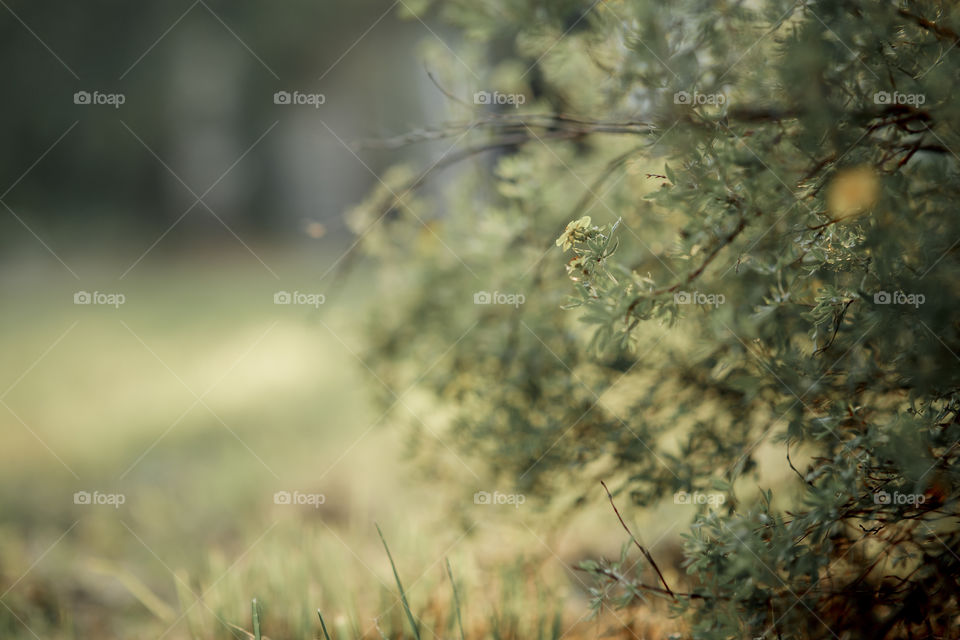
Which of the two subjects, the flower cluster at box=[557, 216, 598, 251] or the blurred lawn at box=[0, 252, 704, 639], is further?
the blurred lawn at box=[0, 252, 704, 639]

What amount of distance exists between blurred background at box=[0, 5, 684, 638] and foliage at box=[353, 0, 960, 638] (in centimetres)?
60

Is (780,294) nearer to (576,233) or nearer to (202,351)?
(576,233)

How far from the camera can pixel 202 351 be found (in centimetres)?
649

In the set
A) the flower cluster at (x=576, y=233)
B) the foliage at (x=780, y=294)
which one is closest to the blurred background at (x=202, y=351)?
the foliage at (x=780, y=294)

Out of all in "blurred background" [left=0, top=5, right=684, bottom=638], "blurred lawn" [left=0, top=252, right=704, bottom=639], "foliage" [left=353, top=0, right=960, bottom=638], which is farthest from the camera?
"blurred background" [left=0, top=5, right=684, bottom=638]

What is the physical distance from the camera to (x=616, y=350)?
2123 mm

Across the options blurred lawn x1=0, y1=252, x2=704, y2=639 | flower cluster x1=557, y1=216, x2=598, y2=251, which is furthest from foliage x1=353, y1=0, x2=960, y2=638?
blurred lawn x1=0, y1=252, x2=704, y2=639

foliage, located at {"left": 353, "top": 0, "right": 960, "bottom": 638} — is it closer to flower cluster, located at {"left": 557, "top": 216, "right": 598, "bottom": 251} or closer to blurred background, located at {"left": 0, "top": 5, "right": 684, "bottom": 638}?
flower cluster, located at {"left": 557, "top": 216, "right": 598, "bottom": 251}

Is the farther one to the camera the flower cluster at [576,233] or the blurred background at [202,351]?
the blurred background at [202,351]

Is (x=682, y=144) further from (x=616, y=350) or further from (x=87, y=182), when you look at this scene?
(x=87, y=182)

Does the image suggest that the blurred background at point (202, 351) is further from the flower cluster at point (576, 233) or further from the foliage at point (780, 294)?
the flower cluster at point (576, 233)

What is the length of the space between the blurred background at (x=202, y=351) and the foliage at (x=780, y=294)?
1.95 feet

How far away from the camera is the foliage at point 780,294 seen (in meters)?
1.27

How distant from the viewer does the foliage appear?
1.27 m
